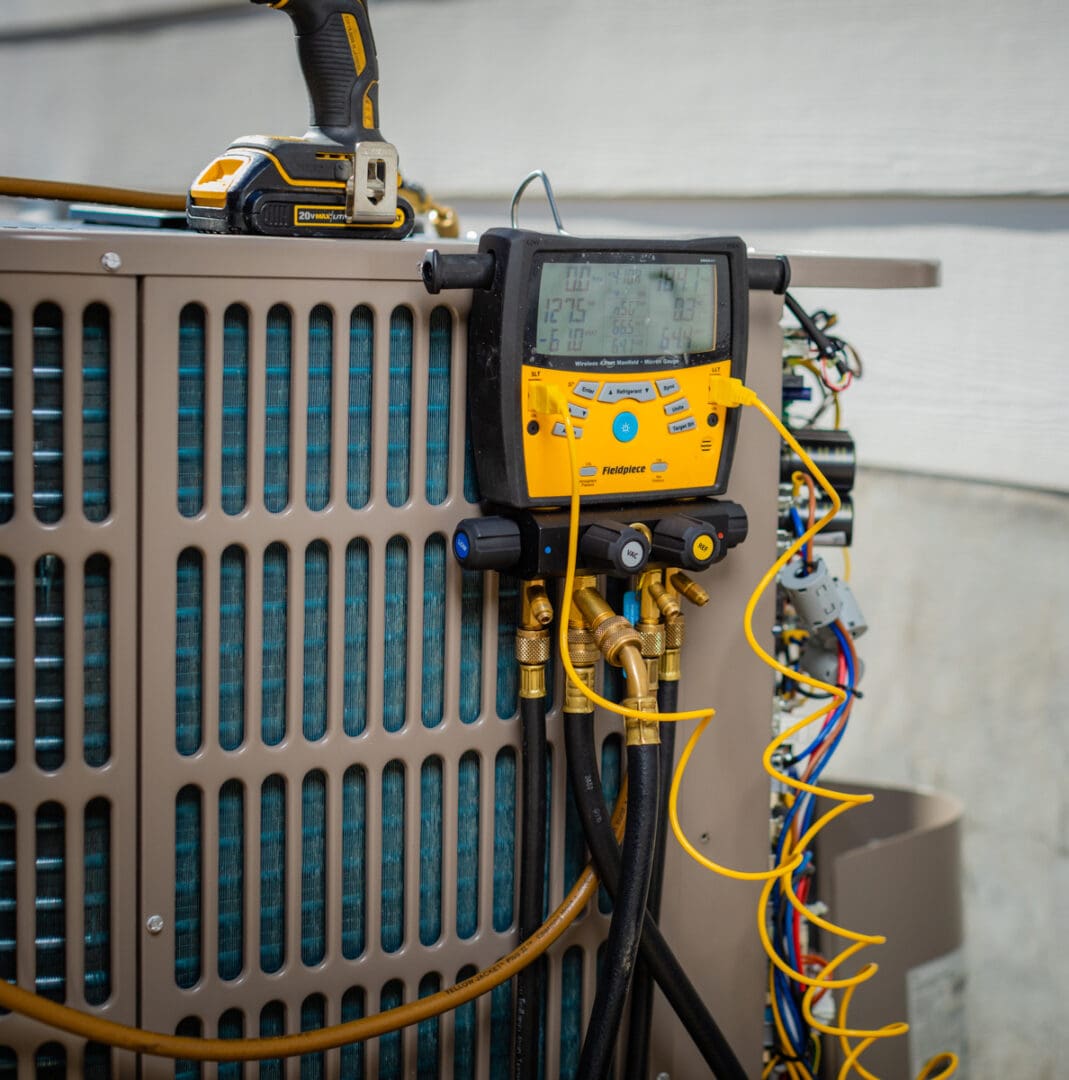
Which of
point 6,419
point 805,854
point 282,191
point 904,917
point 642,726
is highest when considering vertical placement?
point 282,191

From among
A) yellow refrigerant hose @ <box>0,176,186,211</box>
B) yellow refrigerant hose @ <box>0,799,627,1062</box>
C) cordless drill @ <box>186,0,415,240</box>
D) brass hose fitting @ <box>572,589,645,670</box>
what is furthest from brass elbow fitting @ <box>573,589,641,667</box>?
yellow refrigerant hose @ <box>0,176,186,211</box>

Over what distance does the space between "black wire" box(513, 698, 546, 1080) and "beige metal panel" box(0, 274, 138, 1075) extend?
0.20 m

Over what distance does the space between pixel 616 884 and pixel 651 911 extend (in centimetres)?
5

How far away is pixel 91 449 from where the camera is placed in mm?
628

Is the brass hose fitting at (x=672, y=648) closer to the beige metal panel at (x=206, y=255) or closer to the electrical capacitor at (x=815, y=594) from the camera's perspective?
the electrical capacitor at (x=815, y=594)

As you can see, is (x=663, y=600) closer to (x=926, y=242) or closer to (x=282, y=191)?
(x=282, y=191)

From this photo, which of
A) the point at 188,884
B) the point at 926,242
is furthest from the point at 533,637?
the point at 926,242

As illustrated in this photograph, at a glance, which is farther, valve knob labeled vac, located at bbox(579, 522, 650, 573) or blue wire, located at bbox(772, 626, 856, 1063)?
blue wire, located at bbox(772, 626, 856, 1063)

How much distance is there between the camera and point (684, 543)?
67cm

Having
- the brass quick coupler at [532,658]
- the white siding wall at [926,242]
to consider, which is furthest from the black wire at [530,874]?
the white siding wall at [926,242]

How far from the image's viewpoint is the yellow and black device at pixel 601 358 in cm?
64

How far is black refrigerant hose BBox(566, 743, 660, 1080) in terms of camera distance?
66cm

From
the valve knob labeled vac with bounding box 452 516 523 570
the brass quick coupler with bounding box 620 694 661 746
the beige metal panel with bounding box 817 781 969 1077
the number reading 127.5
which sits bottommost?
the beige metal panel with bounding box 817 781 969 1077

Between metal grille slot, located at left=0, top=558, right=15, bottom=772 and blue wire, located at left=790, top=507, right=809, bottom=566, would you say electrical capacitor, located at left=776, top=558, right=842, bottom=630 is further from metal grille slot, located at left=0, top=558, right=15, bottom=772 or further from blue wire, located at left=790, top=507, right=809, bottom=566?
metal grille slot, located at left=0, top=558, right=15, bottom=772
